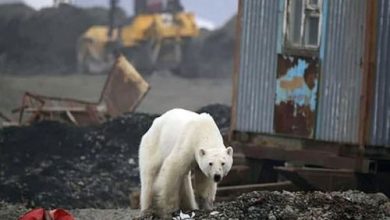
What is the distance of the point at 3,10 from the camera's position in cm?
4369

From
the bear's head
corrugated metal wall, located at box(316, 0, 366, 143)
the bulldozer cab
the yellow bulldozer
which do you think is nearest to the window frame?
corrugated metal wall, located at box(316, 0, 366, 143)

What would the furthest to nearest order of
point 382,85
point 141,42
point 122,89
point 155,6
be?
point 155,6
point 141,42
point 122,89
point 382,85

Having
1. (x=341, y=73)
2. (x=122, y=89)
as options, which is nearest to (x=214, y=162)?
(x=341, y=73)

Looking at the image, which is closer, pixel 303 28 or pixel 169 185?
pixel 169 185

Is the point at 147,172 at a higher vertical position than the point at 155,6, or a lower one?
lower

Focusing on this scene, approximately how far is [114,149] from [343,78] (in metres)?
6.65

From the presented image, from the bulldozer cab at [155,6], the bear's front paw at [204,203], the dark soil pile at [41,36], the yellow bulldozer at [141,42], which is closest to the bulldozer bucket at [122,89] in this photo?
→ the bear's front paw at [204,203]

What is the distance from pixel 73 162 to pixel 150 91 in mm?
14648

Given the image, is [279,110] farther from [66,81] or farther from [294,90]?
[66,81]

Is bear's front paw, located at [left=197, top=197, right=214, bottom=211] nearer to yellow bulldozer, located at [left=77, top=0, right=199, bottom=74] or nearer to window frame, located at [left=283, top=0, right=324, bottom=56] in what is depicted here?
window frame, located at [left=283, top=0, right=324, bottom=56]

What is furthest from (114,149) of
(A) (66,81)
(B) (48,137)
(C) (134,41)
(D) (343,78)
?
(C) (134,41)

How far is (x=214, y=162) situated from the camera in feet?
33.2

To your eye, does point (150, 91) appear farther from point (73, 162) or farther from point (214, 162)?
point (214, 162)

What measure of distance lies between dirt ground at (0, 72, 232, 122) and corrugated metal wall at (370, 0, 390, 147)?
15686 millimetres
